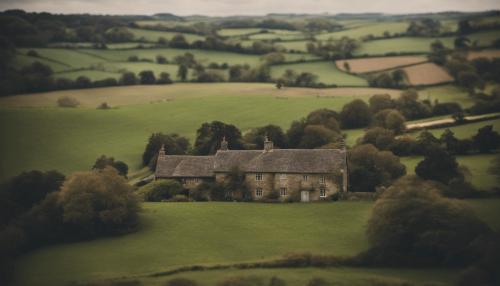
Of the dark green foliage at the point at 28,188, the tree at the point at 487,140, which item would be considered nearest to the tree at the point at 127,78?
the dark green foliage at the point at 28,188

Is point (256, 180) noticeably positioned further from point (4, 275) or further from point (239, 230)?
point (4, 275)

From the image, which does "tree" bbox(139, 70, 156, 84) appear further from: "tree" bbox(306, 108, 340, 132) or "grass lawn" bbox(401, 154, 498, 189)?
"grass lawn" bbox(401, 154, 498, 189)

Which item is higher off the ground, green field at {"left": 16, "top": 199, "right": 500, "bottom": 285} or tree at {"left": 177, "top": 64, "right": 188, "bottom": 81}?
tree at {"left": 177, "top": 64, "right": 188, "bottom": 81}

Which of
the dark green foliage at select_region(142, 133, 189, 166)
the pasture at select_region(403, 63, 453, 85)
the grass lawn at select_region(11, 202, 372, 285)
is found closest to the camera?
the grass lawn at select_region(11, 202, 372, 285)

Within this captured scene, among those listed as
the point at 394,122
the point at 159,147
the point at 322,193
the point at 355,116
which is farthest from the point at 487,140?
the point at 159,147

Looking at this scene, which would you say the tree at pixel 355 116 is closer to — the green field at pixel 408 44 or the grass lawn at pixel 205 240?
the grass lawn at pixel 205 240

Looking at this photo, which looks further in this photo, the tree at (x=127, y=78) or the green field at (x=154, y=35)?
the green field at (x=154, y=35)

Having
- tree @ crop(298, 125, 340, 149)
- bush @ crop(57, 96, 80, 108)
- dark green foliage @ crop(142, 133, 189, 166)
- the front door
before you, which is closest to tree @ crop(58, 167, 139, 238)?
the front door
